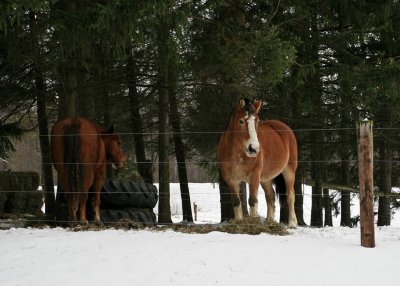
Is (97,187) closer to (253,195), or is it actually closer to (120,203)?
(120,203)

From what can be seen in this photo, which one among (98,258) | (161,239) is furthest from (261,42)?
(98,258)

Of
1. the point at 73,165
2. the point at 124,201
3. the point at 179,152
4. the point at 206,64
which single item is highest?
the point at 206,64

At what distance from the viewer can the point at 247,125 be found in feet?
29.5

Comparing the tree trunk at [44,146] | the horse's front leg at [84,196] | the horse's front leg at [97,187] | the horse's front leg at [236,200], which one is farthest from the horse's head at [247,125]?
the tree trunk at [44,146]

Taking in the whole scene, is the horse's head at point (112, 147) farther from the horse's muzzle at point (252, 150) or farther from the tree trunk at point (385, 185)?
the tree trunk at point (385, 185)

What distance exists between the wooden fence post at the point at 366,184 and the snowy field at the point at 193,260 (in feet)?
0.62

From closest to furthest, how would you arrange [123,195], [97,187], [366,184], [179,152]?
1. [366,184]
2. [97,187]
3. [123,195]
4. [179,152]

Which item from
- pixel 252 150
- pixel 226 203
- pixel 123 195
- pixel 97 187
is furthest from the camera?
pixel 226 203

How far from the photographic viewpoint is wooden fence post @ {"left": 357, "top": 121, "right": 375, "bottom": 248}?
707 centimetres

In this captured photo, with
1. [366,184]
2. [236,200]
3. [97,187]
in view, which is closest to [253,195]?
[236,200]

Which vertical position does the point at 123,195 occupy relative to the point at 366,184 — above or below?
below

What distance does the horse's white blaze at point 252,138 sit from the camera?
28.7 ft

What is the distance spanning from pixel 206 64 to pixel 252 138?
3297 mm

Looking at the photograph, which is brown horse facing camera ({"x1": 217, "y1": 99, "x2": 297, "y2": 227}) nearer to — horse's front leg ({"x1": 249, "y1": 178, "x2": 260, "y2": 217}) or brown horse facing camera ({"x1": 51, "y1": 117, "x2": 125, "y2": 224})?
horse's front leg ({"x1": 249, "y1": 178, "x2": 260, "y2": 217})
